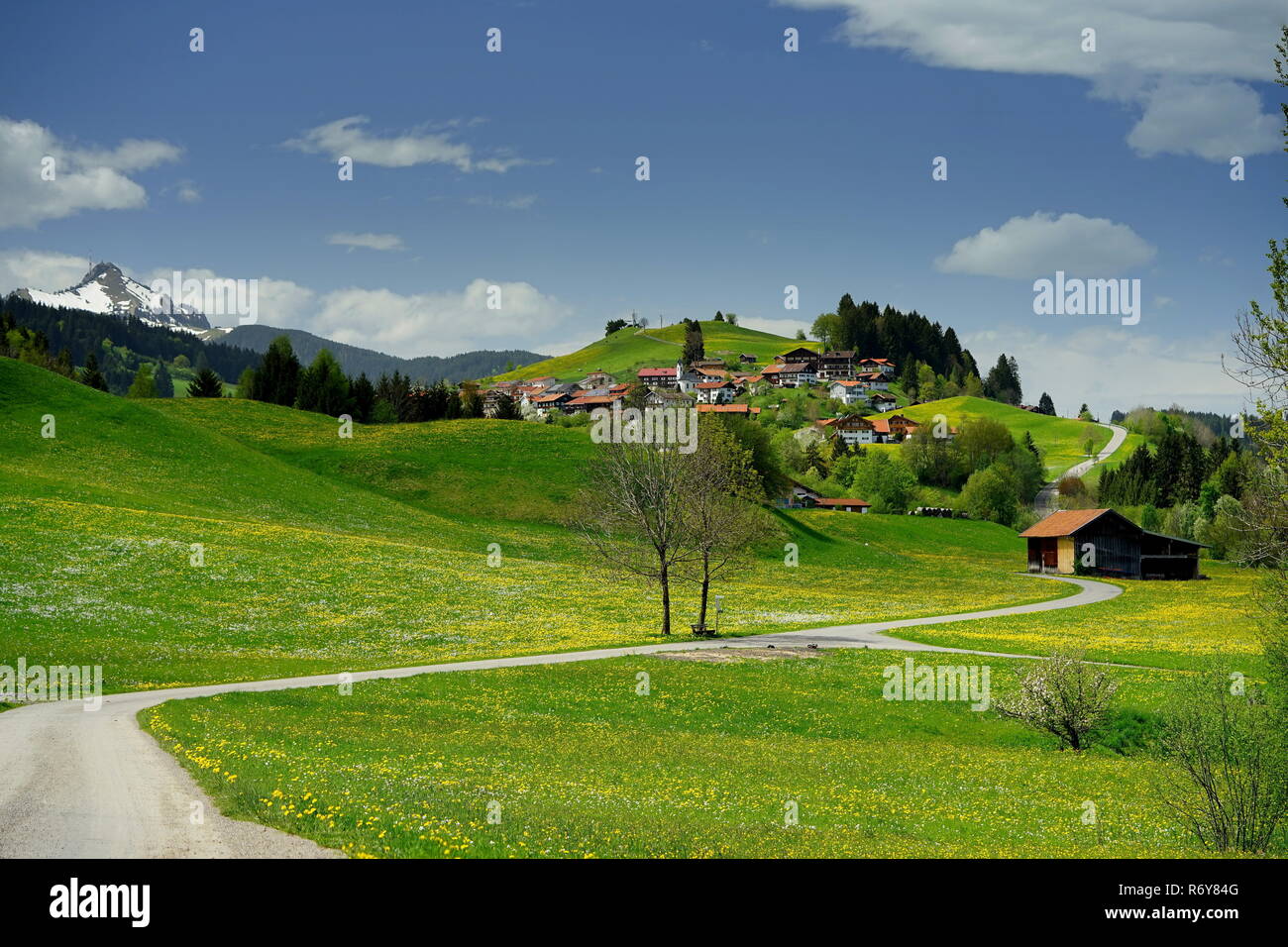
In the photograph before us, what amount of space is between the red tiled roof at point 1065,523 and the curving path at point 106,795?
10256cm

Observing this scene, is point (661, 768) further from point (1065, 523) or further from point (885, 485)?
point (885, 485)

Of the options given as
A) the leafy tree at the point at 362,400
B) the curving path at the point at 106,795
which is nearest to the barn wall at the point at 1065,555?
the leafy tree at the point at 362,400

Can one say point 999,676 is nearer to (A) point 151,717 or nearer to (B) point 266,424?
(A) point 151,717

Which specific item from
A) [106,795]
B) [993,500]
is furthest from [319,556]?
[993,500]

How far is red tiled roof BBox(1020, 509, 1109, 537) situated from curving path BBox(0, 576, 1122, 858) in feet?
336

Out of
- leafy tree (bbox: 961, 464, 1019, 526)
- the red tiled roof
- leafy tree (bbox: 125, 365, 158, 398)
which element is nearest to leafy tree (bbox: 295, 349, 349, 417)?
leafy tree (bbox: 125, 365, 158, 398)

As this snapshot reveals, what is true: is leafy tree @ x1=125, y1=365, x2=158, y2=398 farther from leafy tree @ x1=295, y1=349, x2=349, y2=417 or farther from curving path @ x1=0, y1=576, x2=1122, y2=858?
curving path @ x1=0, y1=576, x2=1122, y2=858

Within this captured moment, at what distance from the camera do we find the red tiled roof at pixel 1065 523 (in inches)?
4370

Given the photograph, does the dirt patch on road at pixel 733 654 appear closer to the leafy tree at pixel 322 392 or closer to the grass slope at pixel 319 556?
the grass slope at pixel 319 556

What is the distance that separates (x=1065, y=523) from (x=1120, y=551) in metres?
6.73

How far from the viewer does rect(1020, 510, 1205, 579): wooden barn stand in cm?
11181

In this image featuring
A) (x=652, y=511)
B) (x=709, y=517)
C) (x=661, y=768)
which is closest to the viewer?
(x=661, y=768)

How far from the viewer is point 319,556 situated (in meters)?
62.7
